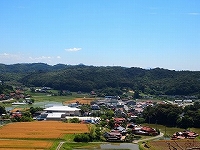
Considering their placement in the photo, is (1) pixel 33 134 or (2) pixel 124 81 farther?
(2) pixel 124 81

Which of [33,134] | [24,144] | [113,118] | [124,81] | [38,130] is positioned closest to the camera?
[24,144]

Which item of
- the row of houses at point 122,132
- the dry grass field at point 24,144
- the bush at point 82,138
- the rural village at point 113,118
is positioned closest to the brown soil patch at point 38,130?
the dry grass field at point 24,144

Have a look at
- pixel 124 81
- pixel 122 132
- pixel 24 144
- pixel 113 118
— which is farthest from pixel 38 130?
pixel 124 81

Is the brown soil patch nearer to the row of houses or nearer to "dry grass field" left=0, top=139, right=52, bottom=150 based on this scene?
"dry grass field" left=0, top=139, right=52, bottom=150

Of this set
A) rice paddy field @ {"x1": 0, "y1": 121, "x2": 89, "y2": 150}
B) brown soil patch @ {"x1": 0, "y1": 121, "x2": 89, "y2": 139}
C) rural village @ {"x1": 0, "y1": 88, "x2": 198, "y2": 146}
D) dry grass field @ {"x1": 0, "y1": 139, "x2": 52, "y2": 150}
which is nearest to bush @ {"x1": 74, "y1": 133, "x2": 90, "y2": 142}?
rice paddy field @ {"x1": 0, "y1": 121, "x2": 89, "y2": 150}

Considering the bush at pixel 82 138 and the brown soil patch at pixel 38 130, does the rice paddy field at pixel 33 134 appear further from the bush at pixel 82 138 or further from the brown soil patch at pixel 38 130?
the bush at pixel 82 138

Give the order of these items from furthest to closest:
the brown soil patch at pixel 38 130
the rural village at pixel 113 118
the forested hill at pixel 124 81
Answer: the forested hill at pixel 124 81 < the rural village at pixel 113 118 < the brown soil patch at pixel 38 130

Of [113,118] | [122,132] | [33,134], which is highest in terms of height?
[113,118]

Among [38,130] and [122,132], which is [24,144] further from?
[122,132]
